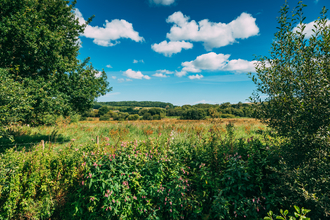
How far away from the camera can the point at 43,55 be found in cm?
841

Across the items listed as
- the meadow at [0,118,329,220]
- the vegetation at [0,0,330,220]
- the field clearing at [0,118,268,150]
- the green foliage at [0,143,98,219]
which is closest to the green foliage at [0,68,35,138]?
the vegetation at [0,0,330,220]

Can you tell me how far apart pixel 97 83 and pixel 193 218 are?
10.5m

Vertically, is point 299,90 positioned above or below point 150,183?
above

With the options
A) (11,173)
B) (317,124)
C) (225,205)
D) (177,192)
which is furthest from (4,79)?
(317,124)

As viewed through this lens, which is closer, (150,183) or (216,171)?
(150,183)

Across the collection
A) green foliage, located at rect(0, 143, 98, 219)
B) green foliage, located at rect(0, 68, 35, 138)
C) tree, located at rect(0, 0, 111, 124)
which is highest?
tree, located at rect(0, 0, 111, 124)

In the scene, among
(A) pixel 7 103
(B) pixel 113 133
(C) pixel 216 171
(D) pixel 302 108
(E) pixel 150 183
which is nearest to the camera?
(D) pixel 302 108

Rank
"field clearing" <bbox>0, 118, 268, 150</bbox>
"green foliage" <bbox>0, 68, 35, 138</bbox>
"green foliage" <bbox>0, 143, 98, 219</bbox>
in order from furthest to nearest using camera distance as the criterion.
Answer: "field clearing" <bbox>0, 118, 268, 150</bbox> < "green foliage" <bbox>0, 68, 35, 138</bbox> < "green foliage" <bbox>0, 143, 98, 219</bbox>

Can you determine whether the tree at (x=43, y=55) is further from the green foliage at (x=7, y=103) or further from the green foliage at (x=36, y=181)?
the green foliage at (x=36, y=181)

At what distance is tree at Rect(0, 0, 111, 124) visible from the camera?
766cm

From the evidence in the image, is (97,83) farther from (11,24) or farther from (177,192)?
(177,192)

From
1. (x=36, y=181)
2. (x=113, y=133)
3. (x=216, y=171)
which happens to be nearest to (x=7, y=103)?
(x=36, y=181)

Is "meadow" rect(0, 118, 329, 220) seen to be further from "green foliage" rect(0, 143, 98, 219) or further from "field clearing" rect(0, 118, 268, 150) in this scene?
"field clearing" rect(0, 118, 268, 150)

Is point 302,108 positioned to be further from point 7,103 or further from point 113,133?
point 113,133
